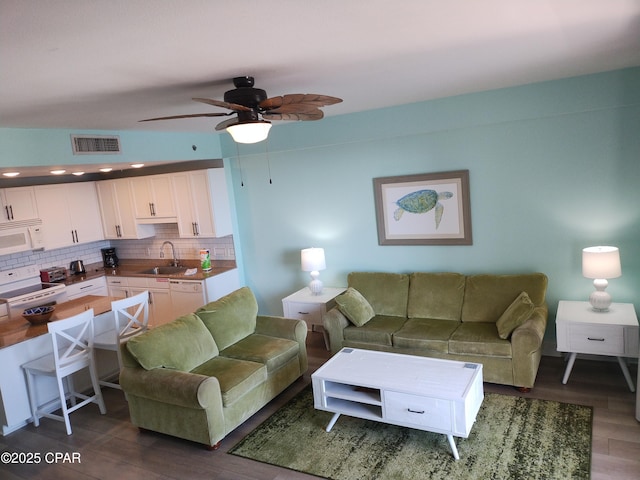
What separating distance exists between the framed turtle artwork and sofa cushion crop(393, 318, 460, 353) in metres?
0.88

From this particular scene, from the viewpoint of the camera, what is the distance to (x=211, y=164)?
230 inches

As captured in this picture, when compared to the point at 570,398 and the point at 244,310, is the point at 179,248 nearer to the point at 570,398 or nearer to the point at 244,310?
the point at 244,310

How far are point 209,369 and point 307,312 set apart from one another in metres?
1.55

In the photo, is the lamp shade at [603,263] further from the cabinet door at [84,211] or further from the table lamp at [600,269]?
the cabinet door at [84,211]

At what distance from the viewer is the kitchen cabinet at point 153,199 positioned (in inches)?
243

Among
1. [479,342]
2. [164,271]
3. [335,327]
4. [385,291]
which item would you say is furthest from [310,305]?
[164,271]

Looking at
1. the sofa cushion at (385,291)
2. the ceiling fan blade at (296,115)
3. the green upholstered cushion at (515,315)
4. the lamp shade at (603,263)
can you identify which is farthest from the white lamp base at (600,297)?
the ceiling fan blade at (296,115)

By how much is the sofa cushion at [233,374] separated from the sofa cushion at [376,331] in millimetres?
994

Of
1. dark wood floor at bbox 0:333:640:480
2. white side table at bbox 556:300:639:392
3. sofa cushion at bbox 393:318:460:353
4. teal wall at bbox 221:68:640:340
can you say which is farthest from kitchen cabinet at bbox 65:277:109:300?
white side table at bbox 556:300:639:392

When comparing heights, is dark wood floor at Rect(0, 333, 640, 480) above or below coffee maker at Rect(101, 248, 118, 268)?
below

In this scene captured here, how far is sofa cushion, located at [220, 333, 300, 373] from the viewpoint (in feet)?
13.3

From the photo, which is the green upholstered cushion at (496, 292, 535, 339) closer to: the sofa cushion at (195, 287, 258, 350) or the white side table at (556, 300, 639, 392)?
the white side table at (556, 300, 639, 392)

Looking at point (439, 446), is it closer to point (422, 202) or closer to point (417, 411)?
point (417, 411)

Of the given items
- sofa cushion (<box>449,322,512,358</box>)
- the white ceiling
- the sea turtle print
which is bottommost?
sofa cushion (<box>449,322,512,358</box>)
